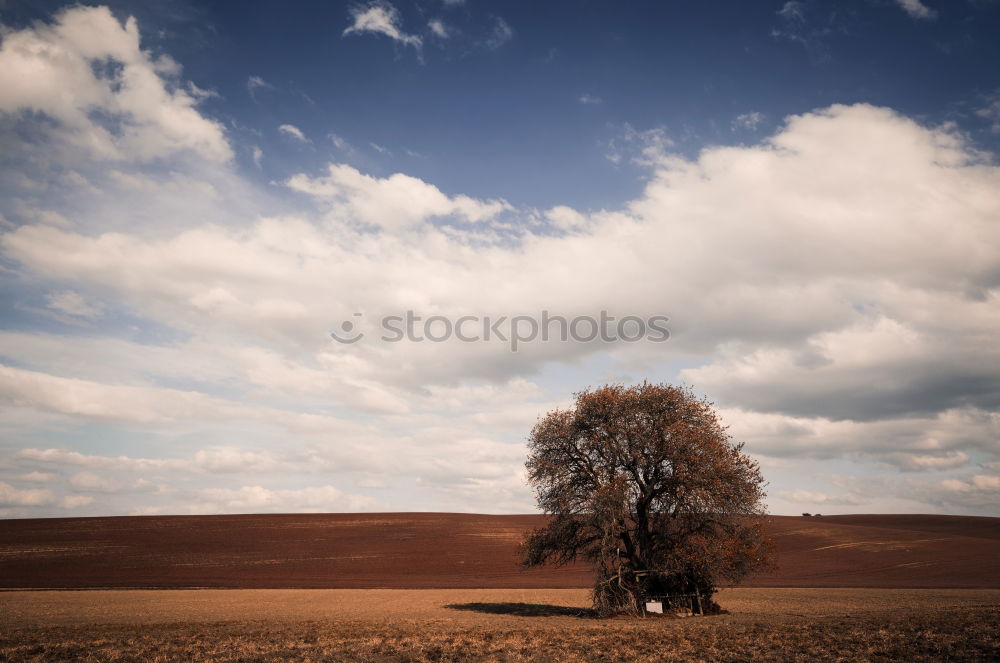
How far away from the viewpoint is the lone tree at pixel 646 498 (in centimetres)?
2781

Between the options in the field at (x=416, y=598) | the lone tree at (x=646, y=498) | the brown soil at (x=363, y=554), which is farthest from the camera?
the brown soil at (x=363, y=554)

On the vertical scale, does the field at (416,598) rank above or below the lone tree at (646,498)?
below

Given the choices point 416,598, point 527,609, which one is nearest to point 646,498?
point 527,609

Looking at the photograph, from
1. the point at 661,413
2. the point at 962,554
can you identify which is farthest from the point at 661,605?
the point at 962,554

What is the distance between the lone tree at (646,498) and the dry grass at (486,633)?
2.35m

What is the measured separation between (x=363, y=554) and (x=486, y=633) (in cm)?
6516

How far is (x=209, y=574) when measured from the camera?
67312mm

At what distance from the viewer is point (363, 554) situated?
81.2 meters

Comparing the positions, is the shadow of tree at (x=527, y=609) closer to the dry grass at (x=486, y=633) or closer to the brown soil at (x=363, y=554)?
the dry grass at (x=486, y=633)

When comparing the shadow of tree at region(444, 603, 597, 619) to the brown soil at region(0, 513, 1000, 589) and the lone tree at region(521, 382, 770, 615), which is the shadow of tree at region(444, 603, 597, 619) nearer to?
the lone tree at region(521, 382, 770, 615)

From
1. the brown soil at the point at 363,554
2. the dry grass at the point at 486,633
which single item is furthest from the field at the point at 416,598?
the brown soil at the point at 363,554

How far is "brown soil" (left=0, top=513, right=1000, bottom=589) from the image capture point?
60.3m

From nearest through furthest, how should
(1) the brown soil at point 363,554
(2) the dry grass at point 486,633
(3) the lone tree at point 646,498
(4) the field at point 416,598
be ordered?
(2) the dry grass at point 486,633
(4) the field at point 416,598
(3) the lone tree at point 646,498
(1) the brown soil at point 363,554

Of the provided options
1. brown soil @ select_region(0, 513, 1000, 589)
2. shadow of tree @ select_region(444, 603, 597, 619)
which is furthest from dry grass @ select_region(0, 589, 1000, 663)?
brown soil @ select_region(0, 513, 1000, 589)
